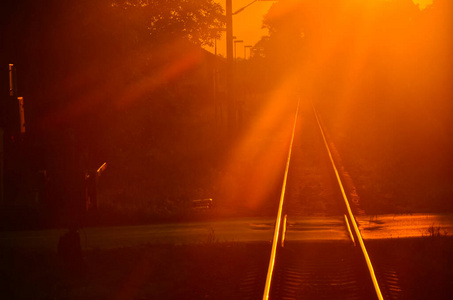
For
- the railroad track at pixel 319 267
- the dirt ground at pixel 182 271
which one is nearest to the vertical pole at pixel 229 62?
the railroad track at pixel 319 267

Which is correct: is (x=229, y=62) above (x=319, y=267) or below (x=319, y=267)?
above

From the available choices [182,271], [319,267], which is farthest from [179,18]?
[319,267]

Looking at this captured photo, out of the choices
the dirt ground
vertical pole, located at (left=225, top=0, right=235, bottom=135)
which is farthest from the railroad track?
vertical pole, located at (left=225, top=0, right=235, bottom=135)

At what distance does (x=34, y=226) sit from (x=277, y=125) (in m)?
32.5

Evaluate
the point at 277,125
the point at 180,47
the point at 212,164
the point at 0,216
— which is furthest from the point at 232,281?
the point at 277,125

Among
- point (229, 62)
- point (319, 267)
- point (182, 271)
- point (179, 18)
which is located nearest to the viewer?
point (319, 267)

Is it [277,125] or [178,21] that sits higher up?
[178,21]

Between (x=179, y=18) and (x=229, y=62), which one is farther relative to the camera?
(x=179, y=18)

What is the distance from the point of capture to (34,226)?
15898mm

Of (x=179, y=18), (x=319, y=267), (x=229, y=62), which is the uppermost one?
(x=179, y=18)

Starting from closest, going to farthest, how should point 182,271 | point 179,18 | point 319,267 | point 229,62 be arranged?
point 319,267
point 182,271
point 229,62
point 179,18

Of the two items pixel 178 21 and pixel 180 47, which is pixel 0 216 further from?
pixel 178 21

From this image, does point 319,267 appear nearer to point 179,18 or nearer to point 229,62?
point 229,62

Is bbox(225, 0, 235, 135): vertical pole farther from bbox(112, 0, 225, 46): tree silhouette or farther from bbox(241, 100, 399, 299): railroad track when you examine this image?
bbox(241, 100, 399, 299): railroad track
